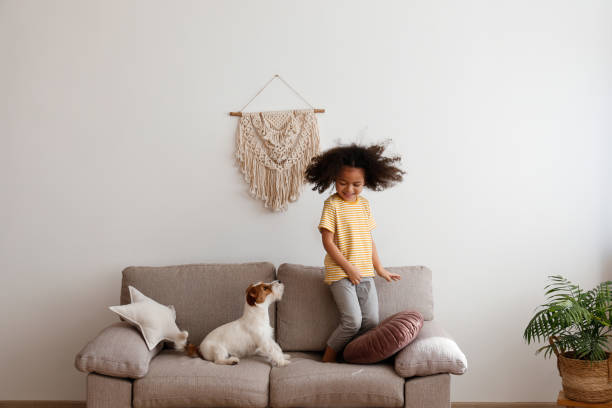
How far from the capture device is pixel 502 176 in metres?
3.20

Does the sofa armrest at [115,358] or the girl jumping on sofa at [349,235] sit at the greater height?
the girl jumping on sofa at [349,235]

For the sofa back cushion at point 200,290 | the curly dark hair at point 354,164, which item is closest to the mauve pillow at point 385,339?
the sofa back cushion at point 200,290

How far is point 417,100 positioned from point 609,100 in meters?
1.07

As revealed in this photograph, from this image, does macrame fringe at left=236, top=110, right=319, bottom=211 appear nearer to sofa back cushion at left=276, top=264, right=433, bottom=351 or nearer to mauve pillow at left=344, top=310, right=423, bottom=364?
sofa back cushion at left=276, top=264, right=433, bottom=351

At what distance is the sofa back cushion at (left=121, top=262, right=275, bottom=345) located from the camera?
2.87 meters

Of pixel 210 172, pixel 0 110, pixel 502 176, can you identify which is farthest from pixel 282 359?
pixel 0 110

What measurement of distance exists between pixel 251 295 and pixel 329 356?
47cm

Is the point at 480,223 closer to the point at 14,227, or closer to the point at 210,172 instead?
the point at 210,172

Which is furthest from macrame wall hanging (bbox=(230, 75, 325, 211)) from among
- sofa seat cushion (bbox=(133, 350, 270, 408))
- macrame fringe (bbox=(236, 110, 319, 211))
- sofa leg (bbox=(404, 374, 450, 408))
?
sofa leg (bbox=(404, 374, 450, 408))

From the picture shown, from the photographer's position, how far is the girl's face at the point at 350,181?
271 centimetres

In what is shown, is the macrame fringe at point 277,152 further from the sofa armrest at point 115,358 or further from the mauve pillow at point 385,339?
the sofa armrest at point 115,358

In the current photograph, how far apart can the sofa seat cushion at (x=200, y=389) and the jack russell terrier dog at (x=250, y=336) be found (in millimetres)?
167

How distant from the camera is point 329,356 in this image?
8.71 feet

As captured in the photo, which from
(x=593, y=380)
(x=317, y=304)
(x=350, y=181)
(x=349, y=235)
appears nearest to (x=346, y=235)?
(x=349, y=235)
